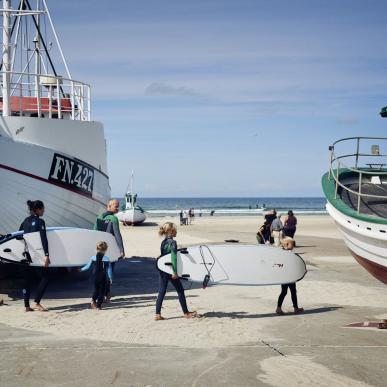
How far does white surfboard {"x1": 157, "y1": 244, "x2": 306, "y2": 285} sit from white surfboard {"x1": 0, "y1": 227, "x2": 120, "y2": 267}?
197cm

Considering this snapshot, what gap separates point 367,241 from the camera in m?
9.05

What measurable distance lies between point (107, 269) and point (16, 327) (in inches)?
86.1

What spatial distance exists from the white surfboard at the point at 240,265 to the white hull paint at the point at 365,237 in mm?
996

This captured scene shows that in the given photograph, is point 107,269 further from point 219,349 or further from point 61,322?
point 219,349

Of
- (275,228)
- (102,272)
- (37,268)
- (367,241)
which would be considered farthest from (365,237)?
(275,228)

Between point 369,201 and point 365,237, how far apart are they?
180cm

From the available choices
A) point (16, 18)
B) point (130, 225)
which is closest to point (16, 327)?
point (16, 18)

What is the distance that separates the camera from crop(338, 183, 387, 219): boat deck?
1000 centimetres

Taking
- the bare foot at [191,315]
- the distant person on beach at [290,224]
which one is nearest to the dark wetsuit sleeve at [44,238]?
the bare foot at [191,315]

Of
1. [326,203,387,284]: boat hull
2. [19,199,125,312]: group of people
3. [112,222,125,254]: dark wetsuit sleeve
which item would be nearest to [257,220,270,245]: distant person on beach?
[112,222,125,254]: dark wetsuit sleeve

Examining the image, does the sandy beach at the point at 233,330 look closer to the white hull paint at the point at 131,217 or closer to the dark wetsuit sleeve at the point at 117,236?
the dark wetsuit sleeve at the point at 117,236

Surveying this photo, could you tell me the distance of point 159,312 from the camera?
29.8 feet

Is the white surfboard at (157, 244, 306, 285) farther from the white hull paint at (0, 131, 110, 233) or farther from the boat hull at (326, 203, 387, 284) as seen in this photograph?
the white hull paint at (0, 131, 110, 233)

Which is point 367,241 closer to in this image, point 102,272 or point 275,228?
point 102,272
